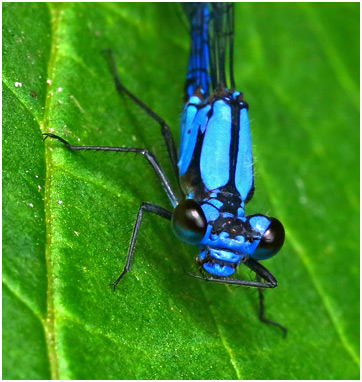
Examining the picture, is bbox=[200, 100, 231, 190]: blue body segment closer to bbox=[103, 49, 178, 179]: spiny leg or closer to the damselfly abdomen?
the damselfly abdomen

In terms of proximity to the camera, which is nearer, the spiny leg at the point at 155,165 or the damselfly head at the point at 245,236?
the damselfly head at the point at 245,236

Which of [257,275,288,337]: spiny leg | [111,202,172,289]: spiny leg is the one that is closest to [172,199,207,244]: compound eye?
[111,202,172,289]: spiny leg

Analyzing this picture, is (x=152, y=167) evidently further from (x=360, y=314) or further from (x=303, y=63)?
(x=303, y=63)

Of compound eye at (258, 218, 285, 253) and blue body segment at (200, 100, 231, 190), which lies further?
→ blue body segment at (200, 100, 231, 190)

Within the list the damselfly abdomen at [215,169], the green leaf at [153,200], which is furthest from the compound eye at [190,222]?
the green leaf at [153,200]

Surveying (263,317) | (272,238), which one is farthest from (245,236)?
(263,317)

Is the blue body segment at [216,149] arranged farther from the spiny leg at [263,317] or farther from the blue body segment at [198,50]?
the spiny leg at [263,317]
